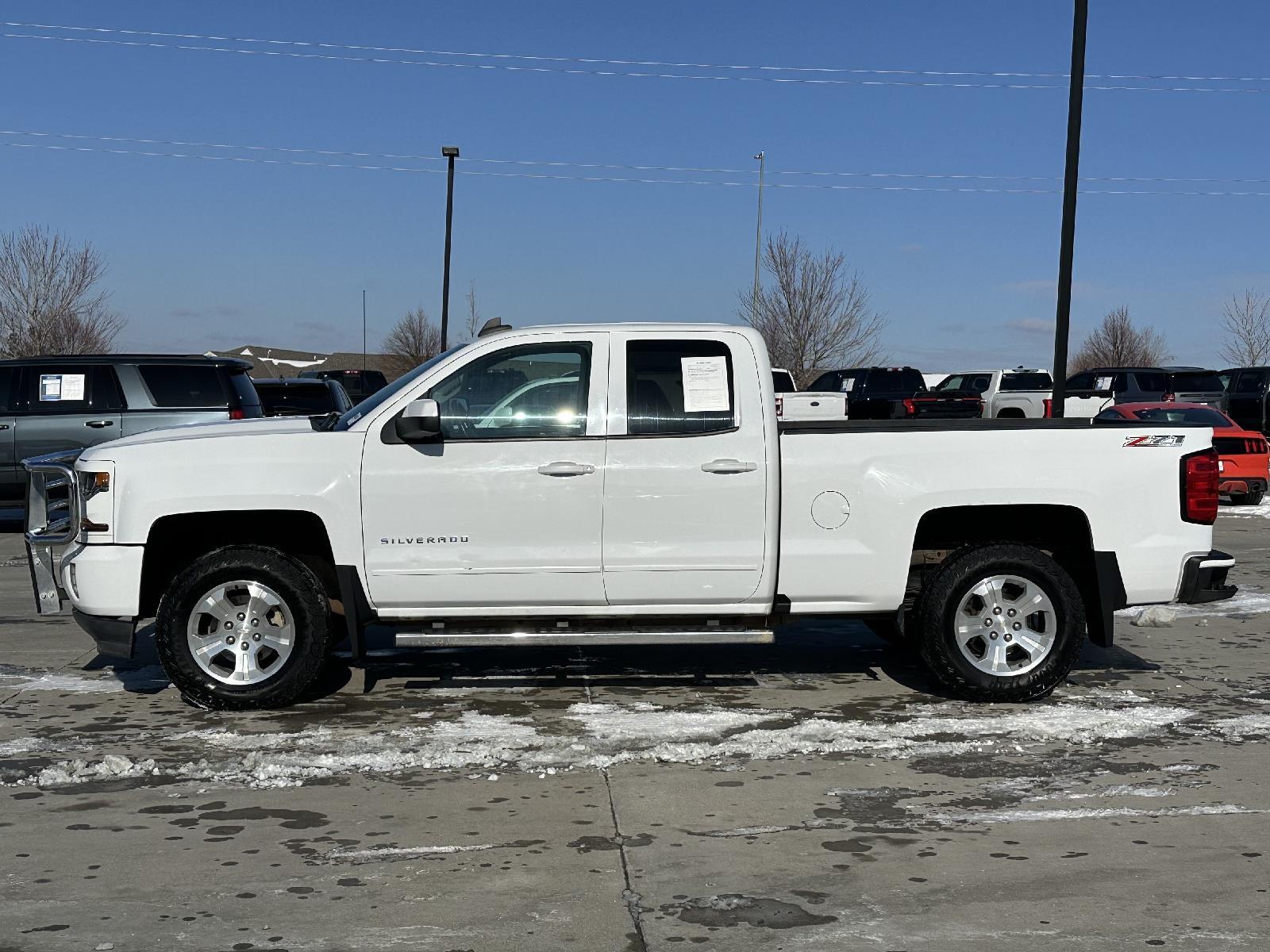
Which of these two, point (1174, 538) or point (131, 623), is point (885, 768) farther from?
point (131, 623)

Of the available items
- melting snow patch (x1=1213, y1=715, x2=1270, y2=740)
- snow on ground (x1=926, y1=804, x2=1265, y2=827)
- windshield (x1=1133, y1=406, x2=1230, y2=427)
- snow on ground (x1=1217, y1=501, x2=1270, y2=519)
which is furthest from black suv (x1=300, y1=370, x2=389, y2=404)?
snow on ground (x1=926, y1=804, x2=1265, y2=827)

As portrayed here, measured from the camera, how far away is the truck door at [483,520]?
281 inches

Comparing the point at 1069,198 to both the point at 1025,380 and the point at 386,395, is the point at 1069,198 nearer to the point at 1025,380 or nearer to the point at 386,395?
the point at 386,395

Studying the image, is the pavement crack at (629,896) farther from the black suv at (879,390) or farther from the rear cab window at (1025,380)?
the rear cab window at (1025,380)

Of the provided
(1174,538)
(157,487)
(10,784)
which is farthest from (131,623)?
(1174,538)

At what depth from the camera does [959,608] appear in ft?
24.2

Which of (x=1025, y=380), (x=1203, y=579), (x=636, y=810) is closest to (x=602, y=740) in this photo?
(x=636, y=810)

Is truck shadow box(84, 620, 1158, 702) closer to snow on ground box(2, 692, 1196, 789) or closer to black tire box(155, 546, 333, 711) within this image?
black tire box(155, 546, 333, 711)

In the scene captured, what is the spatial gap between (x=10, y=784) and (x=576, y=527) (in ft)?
9.29

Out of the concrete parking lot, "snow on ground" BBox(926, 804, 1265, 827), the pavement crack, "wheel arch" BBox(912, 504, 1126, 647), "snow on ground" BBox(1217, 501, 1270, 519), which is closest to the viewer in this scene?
the pavement crack

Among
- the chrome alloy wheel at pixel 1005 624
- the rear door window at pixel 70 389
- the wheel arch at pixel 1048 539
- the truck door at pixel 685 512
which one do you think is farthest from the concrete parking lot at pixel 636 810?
the rear door window at pixel 70 389

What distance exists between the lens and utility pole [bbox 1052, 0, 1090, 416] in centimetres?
1638

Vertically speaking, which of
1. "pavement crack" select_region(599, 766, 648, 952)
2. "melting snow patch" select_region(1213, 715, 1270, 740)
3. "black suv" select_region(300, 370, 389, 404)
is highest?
"black suv" select_region(300, 370, 389, 404)

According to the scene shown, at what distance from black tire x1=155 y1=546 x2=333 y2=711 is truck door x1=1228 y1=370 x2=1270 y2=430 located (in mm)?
29742
